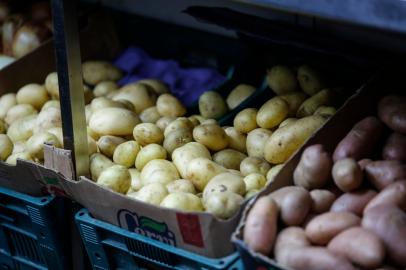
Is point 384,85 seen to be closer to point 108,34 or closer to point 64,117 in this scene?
point 64,117

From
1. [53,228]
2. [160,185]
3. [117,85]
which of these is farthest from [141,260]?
[117,85]

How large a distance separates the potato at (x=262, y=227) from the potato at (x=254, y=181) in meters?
0.30

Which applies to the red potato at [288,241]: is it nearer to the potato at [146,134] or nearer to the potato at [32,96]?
the potato at [146,134]

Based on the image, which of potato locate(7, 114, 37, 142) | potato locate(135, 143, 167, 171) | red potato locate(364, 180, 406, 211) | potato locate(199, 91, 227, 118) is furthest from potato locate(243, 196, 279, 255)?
potato locate(7, 114, 37, 142)

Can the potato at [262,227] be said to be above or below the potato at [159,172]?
above

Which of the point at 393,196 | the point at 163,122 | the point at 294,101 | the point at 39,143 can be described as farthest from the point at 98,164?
the point at 393,196

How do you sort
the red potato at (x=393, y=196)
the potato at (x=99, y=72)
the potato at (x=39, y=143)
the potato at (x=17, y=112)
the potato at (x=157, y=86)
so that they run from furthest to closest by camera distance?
1. the potato at (x=99, y=72)
2. the potato at (x=157, y=86)
3. the potato at (x=17, y=112)
4. the potato at (x=39, y=143)
5. the red potato at (x=393, y=196)

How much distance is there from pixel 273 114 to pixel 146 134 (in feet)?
1.33

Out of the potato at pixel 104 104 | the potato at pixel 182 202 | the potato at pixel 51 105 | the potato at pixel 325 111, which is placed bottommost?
the potato at pixel 182 202

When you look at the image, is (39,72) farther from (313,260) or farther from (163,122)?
(313,260)

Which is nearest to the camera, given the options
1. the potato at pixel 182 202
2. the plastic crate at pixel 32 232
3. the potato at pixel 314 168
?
the potato at pixel 314 168

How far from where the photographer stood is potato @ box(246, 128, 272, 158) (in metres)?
1.90

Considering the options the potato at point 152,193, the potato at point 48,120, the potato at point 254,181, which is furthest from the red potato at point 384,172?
the potato at point 48,120

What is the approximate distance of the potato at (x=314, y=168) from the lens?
4.87ft
